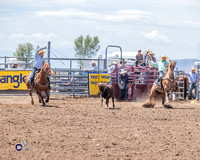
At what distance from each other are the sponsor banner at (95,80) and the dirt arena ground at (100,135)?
26.2 ft

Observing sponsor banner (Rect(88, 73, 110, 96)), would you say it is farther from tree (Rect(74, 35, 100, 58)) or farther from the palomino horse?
tree (Rect(74, 35, 100, 58))

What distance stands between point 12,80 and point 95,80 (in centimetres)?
418

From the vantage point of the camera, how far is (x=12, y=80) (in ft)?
67.0

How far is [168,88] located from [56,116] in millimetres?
4847

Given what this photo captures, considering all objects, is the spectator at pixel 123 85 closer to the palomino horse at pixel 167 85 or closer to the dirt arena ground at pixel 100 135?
the palomino horse at pixel 167 85

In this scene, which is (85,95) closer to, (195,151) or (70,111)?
(70,111)

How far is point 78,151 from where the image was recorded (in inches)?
258

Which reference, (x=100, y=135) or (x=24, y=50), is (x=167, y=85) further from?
(x=24, y=50)

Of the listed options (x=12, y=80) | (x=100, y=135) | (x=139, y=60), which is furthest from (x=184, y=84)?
Result: (x=100, y=135)

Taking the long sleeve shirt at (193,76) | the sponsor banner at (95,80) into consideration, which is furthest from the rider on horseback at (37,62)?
the long sleeve shirt at (193,76)

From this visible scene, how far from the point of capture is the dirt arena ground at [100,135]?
21.1 feet

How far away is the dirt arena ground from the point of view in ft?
21.1

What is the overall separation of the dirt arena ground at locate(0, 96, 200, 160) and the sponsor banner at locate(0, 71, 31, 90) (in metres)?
8.28

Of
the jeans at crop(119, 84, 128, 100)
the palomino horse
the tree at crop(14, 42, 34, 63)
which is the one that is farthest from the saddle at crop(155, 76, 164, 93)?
the tree at crop(14, 42, 34, 63)
